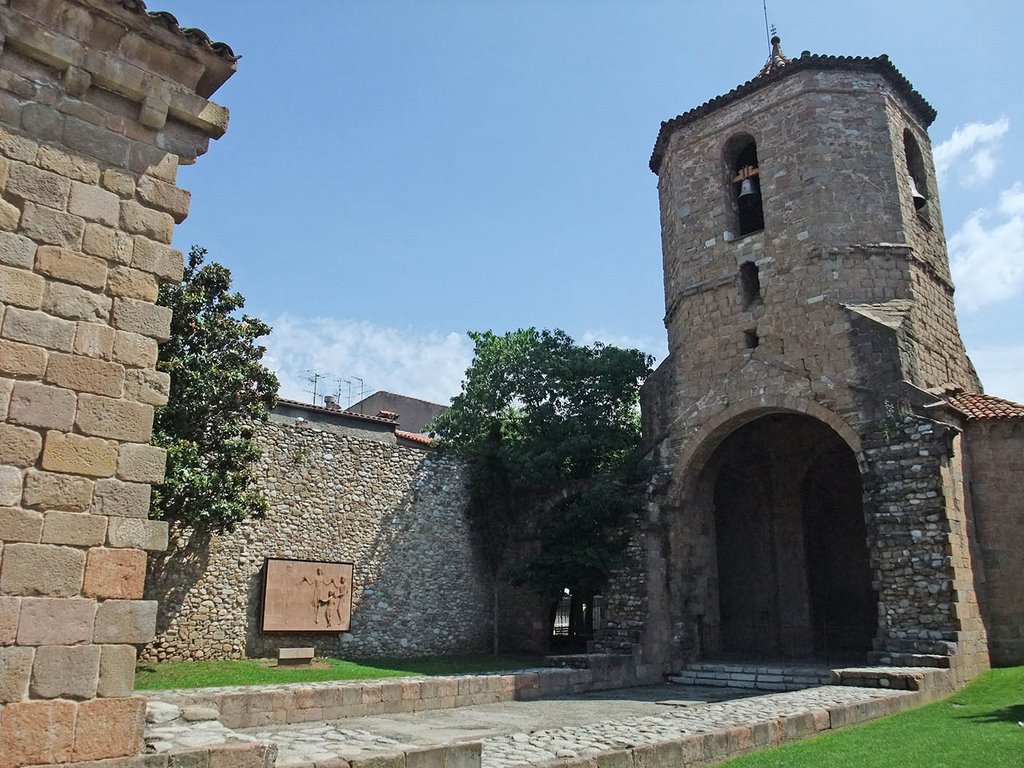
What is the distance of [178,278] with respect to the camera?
598cm

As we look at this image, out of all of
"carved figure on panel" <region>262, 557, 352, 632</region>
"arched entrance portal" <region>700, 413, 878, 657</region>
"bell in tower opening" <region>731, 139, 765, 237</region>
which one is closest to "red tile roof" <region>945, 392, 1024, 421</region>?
"arched entrance portal" <region>700, 413, 878, 657</region>

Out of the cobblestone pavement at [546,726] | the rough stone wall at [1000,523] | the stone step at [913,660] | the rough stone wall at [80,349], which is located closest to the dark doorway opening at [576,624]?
the cobblestone pavement at [546,726]

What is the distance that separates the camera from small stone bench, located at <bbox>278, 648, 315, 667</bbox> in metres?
14.6

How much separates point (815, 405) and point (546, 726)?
935 centimetres

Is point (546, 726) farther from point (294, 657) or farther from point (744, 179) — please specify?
point (744, 179)

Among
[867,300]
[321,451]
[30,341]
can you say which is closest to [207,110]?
[30,341]

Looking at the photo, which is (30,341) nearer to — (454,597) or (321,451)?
(321,451)

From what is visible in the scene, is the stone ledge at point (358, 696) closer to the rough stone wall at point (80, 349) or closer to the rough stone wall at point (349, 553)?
the rough stone wall at point (349, 553)

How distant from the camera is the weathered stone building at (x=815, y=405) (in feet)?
47.7

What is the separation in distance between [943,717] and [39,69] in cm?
1160

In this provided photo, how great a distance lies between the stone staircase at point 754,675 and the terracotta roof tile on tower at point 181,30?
13403 millimetres

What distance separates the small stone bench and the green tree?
258 centimetres

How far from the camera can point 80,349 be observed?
17.3 ft

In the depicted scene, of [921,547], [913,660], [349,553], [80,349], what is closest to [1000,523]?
[921,547]
